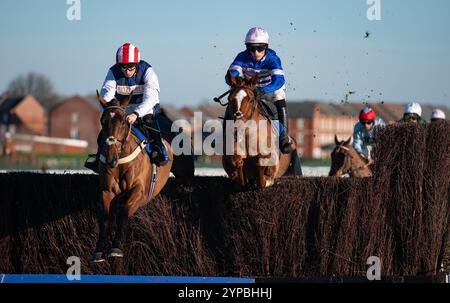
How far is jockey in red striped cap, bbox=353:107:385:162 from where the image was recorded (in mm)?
16781

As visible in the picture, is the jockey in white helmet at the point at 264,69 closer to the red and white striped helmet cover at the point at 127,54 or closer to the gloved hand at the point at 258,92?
the gloved hand at the point at 258,92

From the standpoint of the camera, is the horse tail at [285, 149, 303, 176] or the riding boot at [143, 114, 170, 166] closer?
the riding boot at [143, 114, 170, 166]

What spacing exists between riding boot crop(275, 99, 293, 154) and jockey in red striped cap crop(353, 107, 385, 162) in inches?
215

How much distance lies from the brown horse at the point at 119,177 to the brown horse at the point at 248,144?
1.07 meters

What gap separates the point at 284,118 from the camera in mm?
11445

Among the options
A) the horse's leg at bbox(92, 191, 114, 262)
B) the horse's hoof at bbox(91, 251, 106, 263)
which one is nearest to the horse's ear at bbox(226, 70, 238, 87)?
the horse's leg at bbox(92, 191, 114, 262)

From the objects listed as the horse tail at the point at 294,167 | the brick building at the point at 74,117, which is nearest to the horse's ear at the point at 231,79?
the horse tail at the point at 294,167

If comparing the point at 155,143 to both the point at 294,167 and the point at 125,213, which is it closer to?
the point at 125,213

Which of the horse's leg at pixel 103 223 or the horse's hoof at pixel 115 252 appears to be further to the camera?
the horse's leg at pixel 103 223

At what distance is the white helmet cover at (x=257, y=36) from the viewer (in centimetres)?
1123

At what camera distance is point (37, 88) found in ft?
405

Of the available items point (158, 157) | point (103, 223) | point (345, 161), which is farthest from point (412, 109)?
point (103, 223)

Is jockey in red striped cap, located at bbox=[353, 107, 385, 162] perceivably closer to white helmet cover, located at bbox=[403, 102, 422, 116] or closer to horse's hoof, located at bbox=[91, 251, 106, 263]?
white helmet cover, located at bbox=[403, 102, 422, 116]

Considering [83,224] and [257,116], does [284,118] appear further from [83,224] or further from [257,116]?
[83,224]
